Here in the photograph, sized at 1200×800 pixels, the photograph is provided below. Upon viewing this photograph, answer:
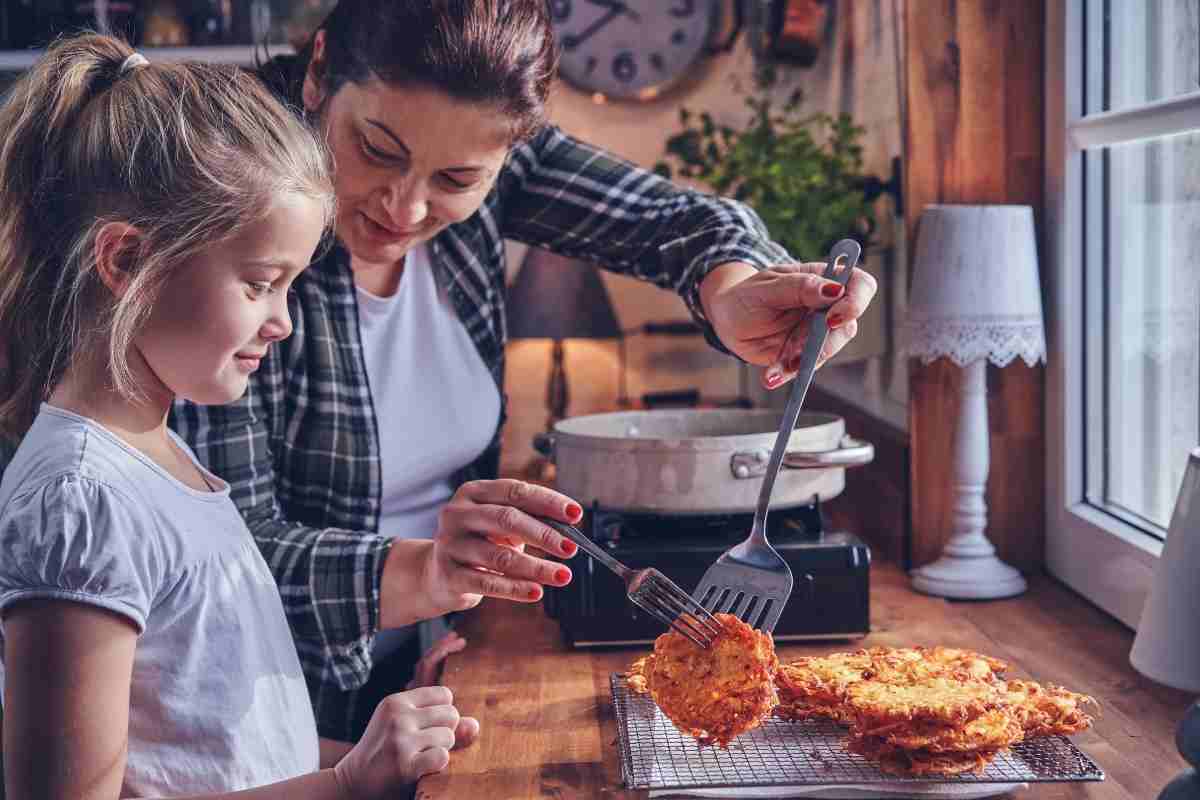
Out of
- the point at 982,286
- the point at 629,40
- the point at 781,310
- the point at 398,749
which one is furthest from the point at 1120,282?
the point at 629,40

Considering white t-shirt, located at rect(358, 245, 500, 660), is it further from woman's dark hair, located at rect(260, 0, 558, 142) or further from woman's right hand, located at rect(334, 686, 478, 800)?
woman's right hand, located at rect(334, 686, 478, 800)

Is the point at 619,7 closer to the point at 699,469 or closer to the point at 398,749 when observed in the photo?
the point at 699,469

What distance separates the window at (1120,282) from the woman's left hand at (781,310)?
0.41 metres

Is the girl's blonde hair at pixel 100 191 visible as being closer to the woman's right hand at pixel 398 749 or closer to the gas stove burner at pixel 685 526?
the woman's right hand at pixel 398 749

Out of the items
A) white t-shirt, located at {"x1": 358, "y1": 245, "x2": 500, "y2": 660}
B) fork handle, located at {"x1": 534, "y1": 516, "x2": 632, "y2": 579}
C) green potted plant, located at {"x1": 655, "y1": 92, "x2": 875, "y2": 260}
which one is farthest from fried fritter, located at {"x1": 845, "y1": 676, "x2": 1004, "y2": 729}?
green potted plant, located at {"x1": 655, "y1": 92, "x2": 875, "y2": 260}

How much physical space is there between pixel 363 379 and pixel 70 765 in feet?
2.13

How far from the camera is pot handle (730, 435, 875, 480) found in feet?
4.38

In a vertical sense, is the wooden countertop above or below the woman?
below

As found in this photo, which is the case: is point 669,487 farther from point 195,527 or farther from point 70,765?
point 70,765

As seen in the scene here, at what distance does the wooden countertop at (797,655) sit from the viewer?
0.99 meters

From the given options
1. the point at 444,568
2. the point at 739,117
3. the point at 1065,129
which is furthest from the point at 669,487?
the point at 739,117

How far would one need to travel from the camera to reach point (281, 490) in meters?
1.46

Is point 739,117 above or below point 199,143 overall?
above

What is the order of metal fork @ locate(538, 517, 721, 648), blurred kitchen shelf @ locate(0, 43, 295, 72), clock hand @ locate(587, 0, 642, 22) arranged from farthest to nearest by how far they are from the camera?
clock hand @ locate(587, 0, 642, 22) → blurred kitchen shelf @ locate(0, 43, 295, 72) → metal fork @ locate(538, 517, 721, 648)
